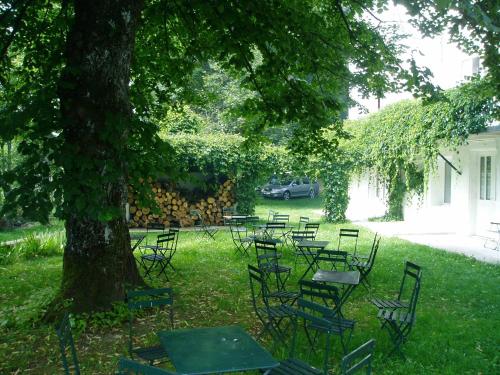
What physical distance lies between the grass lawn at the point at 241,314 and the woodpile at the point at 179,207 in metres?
5.62

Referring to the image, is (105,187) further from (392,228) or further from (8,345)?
(392,228)

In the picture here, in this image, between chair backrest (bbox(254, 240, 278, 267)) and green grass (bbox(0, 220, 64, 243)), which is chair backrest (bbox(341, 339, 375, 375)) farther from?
green grass (bbox(0, 220, 64, 243))

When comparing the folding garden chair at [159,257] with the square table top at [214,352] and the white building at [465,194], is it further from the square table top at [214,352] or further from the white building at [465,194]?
the white building at [465,194]

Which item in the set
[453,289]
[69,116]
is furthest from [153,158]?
[453,289]

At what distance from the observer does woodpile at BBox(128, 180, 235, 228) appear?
1617cm

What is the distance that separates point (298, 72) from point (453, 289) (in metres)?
4.46

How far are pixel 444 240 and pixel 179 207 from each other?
8623 mm

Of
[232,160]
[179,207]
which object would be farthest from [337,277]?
[179,207]

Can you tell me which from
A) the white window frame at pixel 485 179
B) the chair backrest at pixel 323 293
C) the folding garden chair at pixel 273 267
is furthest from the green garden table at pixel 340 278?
the white window frame at pixel 485 179

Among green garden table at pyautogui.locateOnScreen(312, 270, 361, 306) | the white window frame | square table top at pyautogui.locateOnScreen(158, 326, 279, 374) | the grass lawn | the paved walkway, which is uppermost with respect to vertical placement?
the white window frame

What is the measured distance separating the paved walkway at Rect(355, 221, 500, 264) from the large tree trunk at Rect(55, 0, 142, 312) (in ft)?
26.3

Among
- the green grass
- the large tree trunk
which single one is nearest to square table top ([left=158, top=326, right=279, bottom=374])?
the large tree trunk

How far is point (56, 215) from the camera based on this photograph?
15.1ft

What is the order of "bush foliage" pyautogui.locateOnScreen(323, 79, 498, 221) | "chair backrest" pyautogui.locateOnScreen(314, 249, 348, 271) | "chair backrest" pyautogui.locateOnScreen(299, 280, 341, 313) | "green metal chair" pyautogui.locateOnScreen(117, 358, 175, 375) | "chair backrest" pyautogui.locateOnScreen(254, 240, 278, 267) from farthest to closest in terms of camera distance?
"bush foliage" pyautogui.locateOnScreen(323, 79, 498, 221)
"chair backrest" pyautogui.locateOnScreen(254, 240, 278, 267)
"chair backrest" pyautogui.locateOnScreen(314, 249, 348, 271)
"chair backrest" pyautogui.locateOnScreen(299, 280, 341, 313)
"green metal chair" pyautogui.locateOnScreen(117, 358, 175, 375)
